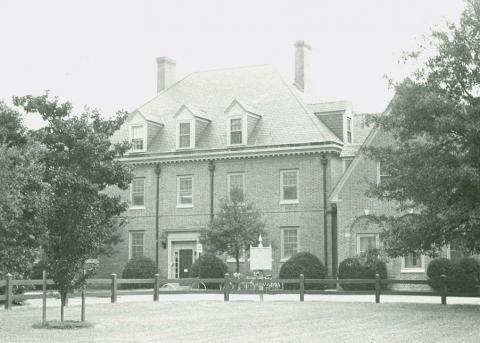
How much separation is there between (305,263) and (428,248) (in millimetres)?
13613

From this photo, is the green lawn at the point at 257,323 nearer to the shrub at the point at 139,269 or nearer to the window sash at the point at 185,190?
the shrub at the point at 139,269

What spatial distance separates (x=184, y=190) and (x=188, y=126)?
360 cm

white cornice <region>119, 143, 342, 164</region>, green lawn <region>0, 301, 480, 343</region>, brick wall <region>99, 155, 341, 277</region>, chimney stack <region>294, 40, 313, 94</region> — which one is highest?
chimney stack <region>294, 40, 313, 94</region>

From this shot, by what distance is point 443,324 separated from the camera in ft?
64.4

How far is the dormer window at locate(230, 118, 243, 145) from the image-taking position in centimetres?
4406

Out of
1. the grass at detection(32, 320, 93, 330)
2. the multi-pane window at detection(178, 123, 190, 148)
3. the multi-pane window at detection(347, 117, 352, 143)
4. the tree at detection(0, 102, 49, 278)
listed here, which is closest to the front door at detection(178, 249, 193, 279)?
the multi-pane window at detection(178, 123, 190, 148)

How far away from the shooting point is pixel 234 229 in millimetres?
38688

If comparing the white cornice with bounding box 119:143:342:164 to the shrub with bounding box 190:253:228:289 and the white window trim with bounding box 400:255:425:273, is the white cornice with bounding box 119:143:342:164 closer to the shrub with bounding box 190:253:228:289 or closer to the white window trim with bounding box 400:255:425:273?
the shrub with bounding box 190:253:228:289

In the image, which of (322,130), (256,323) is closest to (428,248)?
(256,323)

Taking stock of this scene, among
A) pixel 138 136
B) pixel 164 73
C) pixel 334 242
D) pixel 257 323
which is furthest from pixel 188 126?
pixel 257 323

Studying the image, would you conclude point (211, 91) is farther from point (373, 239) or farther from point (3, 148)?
point (3, 148)

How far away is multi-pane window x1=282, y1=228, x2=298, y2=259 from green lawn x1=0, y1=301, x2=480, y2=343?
1471 cm

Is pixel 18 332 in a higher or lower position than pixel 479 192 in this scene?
lower

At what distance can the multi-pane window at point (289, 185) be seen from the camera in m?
42.5
